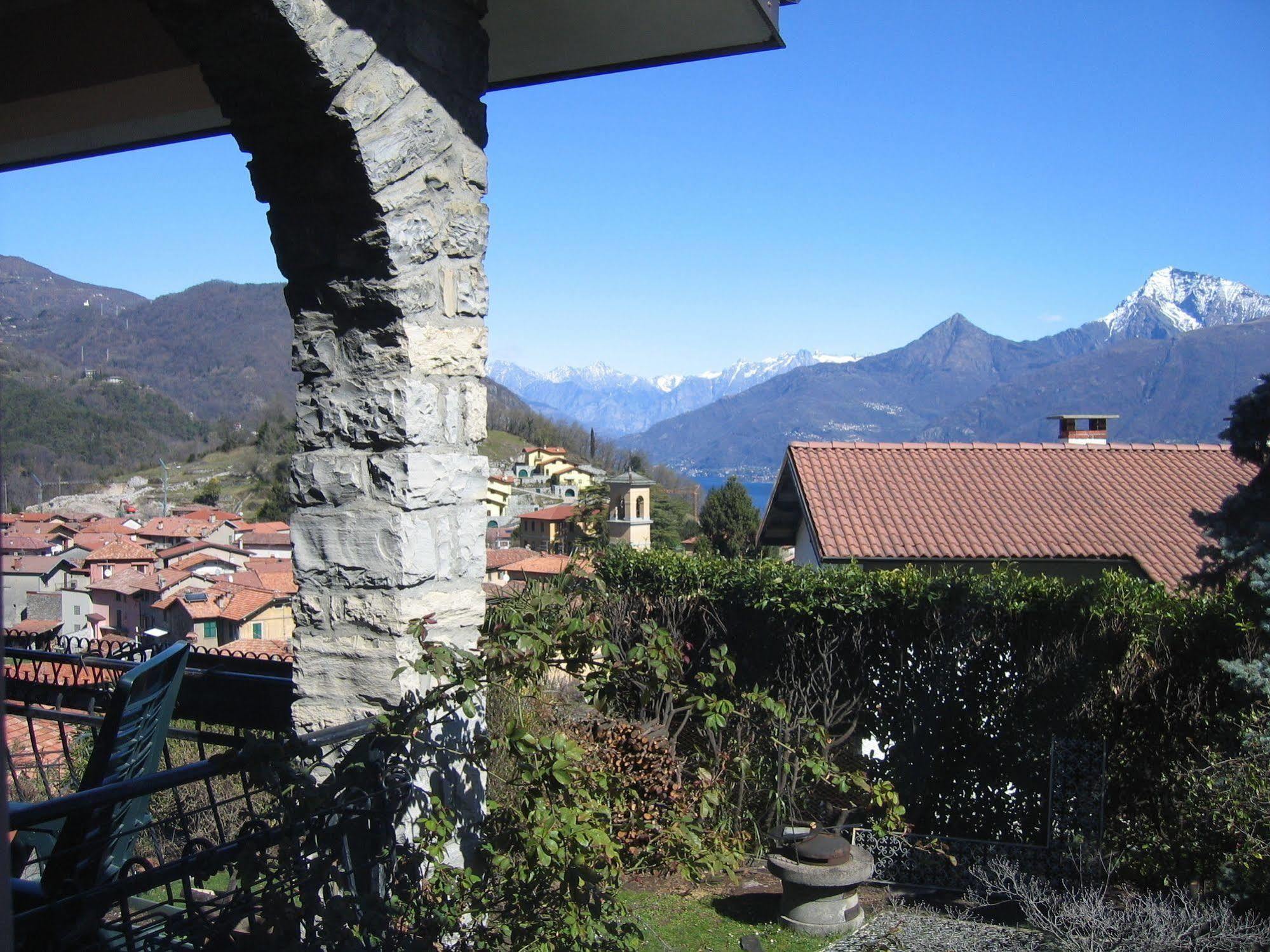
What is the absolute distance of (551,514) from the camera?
139 feet

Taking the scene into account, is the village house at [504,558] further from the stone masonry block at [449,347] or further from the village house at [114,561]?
the stone masonry block at [449,347]

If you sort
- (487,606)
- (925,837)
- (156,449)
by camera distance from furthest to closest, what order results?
(156,449) → (925,837) → (487,606)

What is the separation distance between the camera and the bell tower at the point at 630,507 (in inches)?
983

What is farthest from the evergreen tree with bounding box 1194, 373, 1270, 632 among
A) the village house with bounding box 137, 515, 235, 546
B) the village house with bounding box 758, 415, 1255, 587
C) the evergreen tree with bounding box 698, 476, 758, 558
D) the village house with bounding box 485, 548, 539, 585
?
the village house with bounding box 137, 515, 235, 546

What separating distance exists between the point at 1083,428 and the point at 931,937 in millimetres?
17094

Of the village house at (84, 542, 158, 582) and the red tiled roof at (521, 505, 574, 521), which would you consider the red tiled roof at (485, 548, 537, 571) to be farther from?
the red tiled roof at (521, 505, 574, 521)

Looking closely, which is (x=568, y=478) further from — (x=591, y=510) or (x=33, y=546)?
(x=33, y=546)

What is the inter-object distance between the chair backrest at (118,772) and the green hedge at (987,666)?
13.7ft

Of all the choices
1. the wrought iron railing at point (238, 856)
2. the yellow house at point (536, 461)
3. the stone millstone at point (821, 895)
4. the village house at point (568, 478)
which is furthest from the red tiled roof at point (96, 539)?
the yellow house at point (536, 461)

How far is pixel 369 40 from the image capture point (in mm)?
2412

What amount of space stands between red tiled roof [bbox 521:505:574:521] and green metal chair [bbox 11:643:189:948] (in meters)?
37.4

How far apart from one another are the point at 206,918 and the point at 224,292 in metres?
122

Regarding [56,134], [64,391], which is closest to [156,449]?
[64,391]

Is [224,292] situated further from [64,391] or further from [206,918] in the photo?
[206,918]
